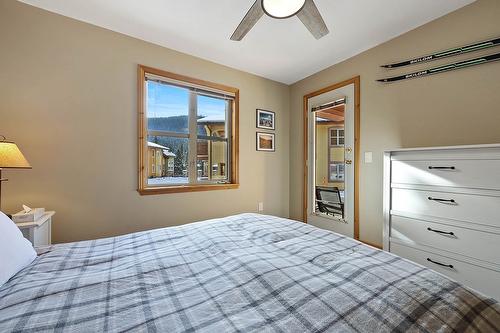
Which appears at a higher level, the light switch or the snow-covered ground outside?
the light switch

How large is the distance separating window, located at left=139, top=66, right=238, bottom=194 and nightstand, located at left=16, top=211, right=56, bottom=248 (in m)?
0.75

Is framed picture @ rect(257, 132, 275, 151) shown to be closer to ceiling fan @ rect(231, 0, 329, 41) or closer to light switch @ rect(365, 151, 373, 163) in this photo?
light switch @ rect(365, 151, 373, 163)

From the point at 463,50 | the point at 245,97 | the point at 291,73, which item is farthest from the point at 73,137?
the point at 463,50

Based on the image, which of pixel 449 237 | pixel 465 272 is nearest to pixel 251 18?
pixel 449 237

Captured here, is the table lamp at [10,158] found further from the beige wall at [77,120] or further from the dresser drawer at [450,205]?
the dresser drawer at [450,205]

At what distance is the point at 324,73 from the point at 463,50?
1457 mm

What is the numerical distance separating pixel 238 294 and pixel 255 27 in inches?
90.4

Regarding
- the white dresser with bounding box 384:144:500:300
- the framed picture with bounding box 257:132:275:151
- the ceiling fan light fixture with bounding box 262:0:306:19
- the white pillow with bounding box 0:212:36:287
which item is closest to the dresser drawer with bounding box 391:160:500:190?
the white dresser with bounding box 384:144:500:300

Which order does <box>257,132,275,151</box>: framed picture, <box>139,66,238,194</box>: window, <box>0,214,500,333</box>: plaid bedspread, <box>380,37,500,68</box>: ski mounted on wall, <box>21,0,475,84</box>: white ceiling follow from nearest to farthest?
<box>0,214,500,333</box>: plaid bedspread → <box>380,37,500,68</box>: ski mounted on wall → <box>21,0,475,84</box>: white ceiling → <box>139,66,238,194</box>: window → <box>257,132,275,151</box>: framed picture

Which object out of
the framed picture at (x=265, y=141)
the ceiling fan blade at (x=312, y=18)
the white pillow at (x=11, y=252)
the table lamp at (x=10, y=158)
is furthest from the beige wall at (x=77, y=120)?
the ceiling fan blade at (x=312, y=18)

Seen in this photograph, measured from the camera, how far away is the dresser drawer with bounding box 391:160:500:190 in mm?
1365

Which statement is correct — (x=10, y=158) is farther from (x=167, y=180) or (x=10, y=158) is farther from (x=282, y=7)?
(x=282, y=7)

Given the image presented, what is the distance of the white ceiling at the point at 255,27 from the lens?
1.80 meters

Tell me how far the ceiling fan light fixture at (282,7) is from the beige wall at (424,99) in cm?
147
